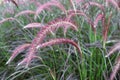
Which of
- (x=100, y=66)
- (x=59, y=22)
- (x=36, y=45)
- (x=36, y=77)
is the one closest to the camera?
(x=36, y=45)

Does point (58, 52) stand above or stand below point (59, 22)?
below

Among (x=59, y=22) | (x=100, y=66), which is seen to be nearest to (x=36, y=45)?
(x=59, y=22)

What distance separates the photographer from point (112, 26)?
263cm

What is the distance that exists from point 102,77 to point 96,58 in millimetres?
158

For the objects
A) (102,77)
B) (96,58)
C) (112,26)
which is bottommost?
(102,77)

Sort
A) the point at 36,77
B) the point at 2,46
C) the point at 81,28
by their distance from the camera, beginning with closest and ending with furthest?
the point at 36,77, the point at 81,28, the point at 2,46

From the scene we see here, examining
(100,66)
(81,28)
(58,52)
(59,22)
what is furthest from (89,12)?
(59,22)

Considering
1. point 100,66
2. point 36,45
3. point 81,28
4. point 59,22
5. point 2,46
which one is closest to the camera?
point 36,45

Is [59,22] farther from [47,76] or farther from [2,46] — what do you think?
[2,46]

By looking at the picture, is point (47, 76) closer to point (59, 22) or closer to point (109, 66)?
point (109, 66)

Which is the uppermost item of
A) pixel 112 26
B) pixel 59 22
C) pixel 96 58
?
pixel 59 22

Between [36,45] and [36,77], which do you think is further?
[36,77]

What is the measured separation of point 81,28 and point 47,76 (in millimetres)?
574

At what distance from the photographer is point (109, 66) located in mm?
2285
